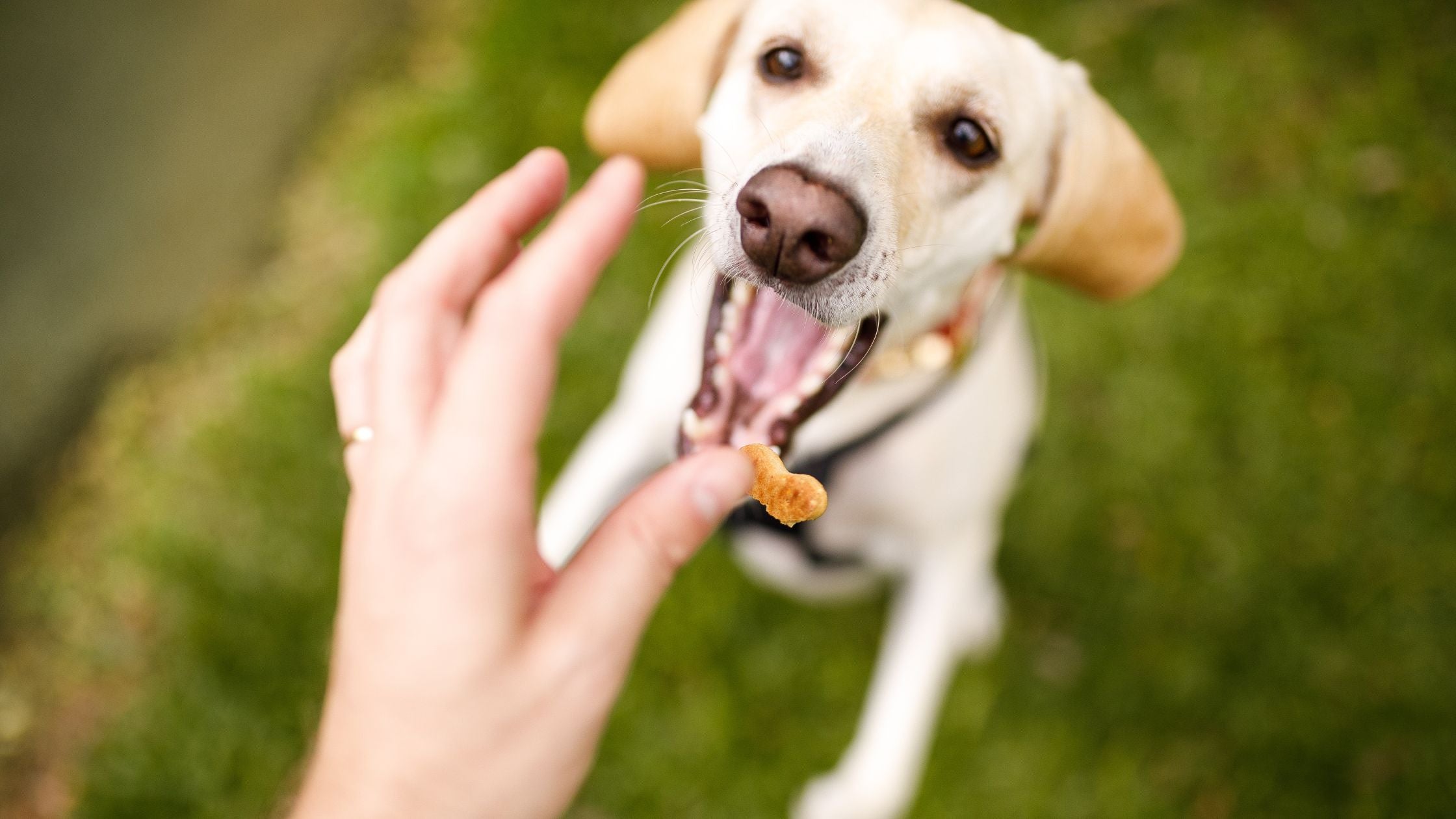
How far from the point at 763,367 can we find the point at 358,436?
2.41ft

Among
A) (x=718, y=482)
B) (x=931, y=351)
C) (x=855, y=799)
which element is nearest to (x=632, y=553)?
(x=718, y=482)

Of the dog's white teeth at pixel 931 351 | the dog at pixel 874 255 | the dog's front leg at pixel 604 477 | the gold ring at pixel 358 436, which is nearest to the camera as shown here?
the gold ring at pixel 358 436

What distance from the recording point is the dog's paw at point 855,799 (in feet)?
8.01

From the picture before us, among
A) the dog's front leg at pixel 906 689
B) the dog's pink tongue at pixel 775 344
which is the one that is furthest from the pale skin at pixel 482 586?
the dog's front leg at pixel 906 689

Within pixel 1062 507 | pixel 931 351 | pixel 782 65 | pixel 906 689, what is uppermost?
pixel 782 65

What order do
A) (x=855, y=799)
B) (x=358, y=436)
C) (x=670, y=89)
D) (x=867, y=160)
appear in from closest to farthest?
1. (x=358, y=436)
2. (x=867, y=160)
3. (x=670, y=89)
4. (x=855, y=799)

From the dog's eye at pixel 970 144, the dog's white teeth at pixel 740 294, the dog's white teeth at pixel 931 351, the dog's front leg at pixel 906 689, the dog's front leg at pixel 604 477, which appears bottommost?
the dog's front leg at pixel 906 689

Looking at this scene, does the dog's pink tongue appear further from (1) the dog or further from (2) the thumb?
(2) the thumb

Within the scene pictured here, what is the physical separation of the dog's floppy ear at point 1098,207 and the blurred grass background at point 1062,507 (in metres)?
1.54

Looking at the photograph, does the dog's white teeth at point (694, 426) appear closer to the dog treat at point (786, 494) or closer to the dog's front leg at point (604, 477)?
the dog treat at point (786, 494)

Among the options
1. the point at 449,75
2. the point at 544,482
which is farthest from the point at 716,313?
the point at 449,75

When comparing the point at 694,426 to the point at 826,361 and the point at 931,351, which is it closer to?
the point at 826,361

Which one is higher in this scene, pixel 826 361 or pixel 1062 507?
pixel 826 361

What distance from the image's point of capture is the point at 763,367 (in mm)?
1807
